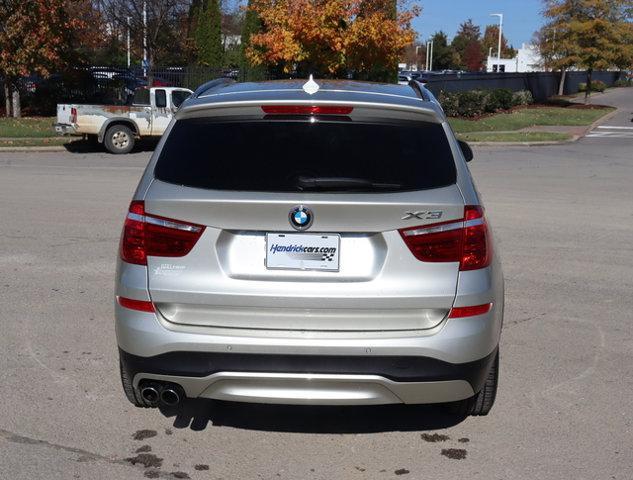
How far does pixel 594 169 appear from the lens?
18031 millimetres

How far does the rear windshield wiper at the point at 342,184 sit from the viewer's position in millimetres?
3945

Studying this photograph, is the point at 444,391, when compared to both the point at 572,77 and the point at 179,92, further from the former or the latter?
the point at 572,77

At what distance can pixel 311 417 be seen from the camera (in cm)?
479

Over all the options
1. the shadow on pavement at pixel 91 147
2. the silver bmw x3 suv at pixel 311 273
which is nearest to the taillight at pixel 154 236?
the silver bmw x3 suv at pixel 311 273

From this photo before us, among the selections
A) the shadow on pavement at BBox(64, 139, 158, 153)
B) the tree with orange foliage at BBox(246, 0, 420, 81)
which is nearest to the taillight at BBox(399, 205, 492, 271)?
the shadow on pavement at BBox(64, 139, 158, 153)

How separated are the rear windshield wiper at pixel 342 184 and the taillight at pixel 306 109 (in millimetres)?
381

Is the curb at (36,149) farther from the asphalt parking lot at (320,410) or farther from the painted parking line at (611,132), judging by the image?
the painted parking line at (611,132)

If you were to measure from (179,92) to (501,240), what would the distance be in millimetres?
12270

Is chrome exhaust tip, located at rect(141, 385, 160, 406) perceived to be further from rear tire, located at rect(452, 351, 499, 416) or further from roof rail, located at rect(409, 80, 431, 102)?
roof rail, located at rect(409, 80, 431, 102)

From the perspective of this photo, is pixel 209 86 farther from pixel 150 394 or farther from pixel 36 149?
pixel 36 149

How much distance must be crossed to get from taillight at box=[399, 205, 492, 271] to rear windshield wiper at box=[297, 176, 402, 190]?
0.79ft

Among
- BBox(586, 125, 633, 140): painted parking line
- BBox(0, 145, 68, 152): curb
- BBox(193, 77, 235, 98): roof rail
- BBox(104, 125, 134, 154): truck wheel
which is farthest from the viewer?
BBox(586, 125, 633, 140): painted parking line

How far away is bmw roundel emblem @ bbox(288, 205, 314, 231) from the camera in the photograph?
3.86 metres

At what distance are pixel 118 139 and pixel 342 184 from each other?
653 inches
